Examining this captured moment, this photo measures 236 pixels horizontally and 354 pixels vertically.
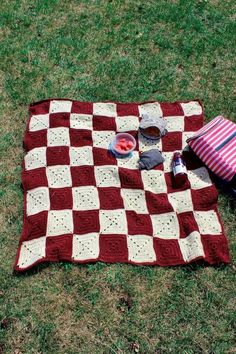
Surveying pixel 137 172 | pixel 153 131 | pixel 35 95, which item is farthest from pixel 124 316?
pixel 35 95

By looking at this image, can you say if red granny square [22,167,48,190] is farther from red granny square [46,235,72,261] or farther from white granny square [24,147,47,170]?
A: red granny square [46,235,72,261]

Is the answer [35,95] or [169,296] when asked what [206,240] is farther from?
[35,95]

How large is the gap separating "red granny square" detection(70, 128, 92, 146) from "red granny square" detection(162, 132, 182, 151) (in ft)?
2.66

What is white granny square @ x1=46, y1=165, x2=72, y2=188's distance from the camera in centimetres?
427

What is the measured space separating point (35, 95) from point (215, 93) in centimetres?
215

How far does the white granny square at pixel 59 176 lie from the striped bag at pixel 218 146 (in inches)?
52.2

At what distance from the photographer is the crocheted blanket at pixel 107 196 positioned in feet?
12.8

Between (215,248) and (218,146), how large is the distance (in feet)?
3.50

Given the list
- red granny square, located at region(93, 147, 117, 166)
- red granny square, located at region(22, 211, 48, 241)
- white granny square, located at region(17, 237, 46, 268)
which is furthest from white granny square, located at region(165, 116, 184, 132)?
white granny square, located at region(17, 237, 46, 268)

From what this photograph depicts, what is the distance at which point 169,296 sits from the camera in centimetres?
369

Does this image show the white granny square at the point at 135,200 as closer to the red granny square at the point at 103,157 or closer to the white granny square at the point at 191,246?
the red granny square at the point at 103,157

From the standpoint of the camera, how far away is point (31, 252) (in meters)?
3.85

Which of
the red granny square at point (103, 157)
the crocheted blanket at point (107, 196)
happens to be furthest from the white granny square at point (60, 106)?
the red granny square at point (103, 157)

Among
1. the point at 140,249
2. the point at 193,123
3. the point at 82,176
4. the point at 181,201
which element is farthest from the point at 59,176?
the point at 193,123
